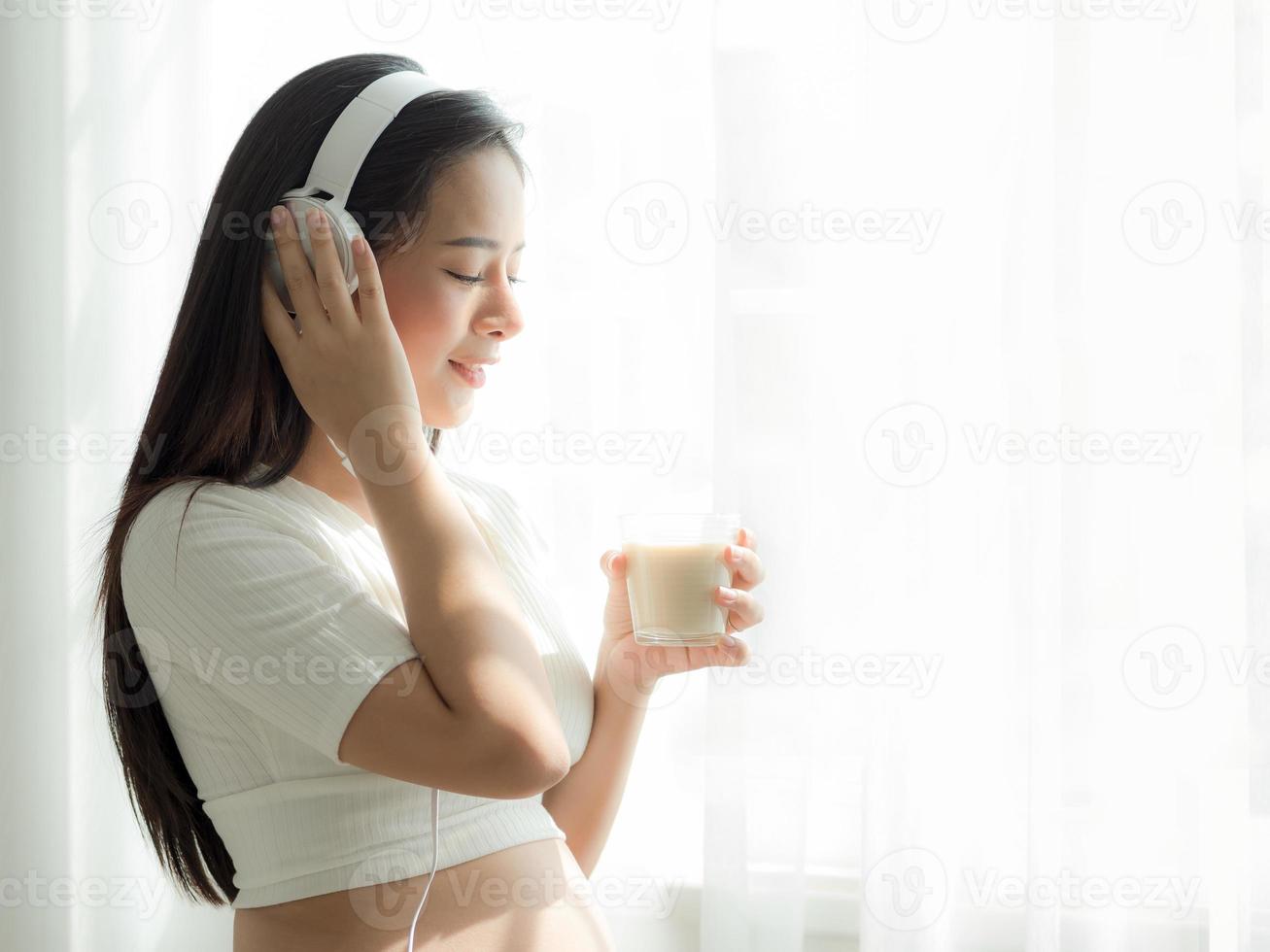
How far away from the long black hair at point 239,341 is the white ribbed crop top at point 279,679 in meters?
0.06

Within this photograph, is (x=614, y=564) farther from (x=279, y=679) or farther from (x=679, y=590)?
(x=279, y=679)

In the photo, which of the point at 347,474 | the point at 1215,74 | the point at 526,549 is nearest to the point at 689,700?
the point at 526,549

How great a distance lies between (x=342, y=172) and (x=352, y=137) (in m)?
0.04

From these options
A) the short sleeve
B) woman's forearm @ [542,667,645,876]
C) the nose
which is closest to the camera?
the short sleeve

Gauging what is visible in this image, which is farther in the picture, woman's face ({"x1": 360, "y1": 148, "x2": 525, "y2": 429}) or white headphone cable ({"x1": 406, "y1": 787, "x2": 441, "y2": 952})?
woman's face ({"x1": 360, "y1": 148, "x2": 525, "y2": 429})

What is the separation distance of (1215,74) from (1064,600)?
774 millimetres

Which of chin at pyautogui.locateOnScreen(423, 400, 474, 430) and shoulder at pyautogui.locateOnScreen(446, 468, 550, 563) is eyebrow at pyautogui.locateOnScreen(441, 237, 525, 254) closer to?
chin at pyautogui.locateOnScreen(423, 400, 474, 430)

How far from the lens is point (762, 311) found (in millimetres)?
1610

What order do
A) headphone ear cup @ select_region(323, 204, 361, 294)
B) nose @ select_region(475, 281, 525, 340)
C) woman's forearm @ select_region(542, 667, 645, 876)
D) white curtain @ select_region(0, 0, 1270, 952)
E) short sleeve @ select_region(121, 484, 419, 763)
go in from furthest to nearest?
white curtain @ select_region(0, 0, 1270, 952), woman's forearm @ select_region(542, 667, 645, 876), nose @ select_region(475, 281, 525, 340), headphone ear cup @ select_region(323, 204, 361, 294), short sleeve @ select_region(121, 484, 419, 763)

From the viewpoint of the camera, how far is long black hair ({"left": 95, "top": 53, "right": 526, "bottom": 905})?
107cm

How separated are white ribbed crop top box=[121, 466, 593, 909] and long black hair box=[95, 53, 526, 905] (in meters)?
0.06

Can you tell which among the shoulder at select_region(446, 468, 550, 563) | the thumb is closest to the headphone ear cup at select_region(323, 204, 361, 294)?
the shoulder at select_region(446, 468, 550, 563)

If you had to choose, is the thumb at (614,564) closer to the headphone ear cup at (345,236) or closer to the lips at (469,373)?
the lips at (469,373)

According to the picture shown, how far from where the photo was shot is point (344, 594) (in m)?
0.94
